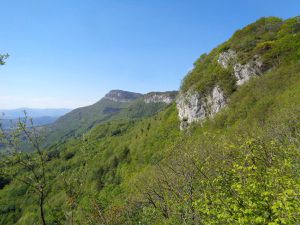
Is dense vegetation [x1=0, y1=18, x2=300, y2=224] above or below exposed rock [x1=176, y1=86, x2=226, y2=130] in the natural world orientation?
below

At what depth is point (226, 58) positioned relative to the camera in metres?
83.1

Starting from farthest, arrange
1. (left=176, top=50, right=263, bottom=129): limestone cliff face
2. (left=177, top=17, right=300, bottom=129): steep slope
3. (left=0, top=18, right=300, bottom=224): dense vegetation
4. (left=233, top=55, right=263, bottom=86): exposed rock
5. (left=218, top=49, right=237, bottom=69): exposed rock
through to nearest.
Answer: (left=218, top=49, right=237, bottom=69): exposed rock
(left=176, top=50, right=263, bottom=129): limestone cliff face
(left=233, top=55, right=263, bottom=86): exposed rock
(left=177, top=17, right=300, bottom=129): steep slope
(left=0, top=18, right=300, bottom=224): dense vegetation

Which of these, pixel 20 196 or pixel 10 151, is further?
pixel 20 196

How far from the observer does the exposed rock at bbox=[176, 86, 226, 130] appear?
7562 centimetres

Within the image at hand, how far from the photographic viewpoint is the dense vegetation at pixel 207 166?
958 centimetres

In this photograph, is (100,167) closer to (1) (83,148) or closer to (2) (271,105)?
(2) (271,105)

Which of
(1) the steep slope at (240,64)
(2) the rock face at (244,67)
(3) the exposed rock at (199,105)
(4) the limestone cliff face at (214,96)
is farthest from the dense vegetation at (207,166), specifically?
(3) the exposed rock at (199,105)

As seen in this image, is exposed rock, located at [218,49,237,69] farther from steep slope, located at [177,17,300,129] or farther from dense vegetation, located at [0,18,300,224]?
dense vegetation, located at [0,18,300,224]

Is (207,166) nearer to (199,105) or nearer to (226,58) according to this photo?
(199,105)

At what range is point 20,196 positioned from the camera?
525ft

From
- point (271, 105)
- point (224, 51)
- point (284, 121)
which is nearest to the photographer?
point (284, 121)

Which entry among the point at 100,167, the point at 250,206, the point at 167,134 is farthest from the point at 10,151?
the point at 100,167

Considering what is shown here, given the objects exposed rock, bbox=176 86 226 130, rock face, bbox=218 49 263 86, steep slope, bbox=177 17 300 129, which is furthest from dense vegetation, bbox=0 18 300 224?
exposed rock, bbox=176 86 226 130

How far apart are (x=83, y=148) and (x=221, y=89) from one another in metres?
69.0
